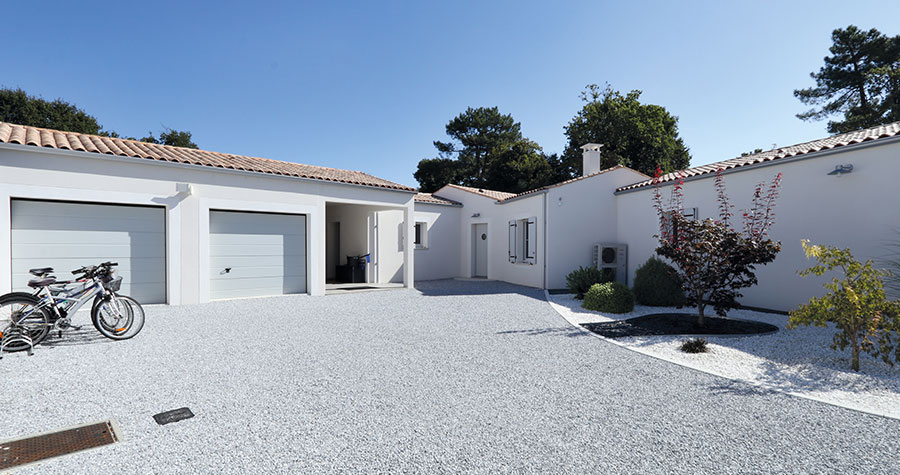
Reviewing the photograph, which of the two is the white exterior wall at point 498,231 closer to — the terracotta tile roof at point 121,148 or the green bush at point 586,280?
the green bush at point 586,280

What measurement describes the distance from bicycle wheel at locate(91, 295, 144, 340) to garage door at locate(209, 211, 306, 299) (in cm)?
331

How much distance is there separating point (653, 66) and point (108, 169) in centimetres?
1448

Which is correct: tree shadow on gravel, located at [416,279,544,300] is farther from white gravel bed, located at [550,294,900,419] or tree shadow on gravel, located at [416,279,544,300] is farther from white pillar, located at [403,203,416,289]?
white gravel bed, located at [550,294,900,419]

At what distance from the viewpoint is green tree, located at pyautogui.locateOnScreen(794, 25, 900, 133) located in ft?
65.8

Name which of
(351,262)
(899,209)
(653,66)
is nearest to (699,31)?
(653,66)

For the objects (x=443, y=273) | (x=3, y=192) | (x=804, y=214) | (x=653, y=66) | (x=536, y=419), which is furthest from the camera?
(x=443, y=273)

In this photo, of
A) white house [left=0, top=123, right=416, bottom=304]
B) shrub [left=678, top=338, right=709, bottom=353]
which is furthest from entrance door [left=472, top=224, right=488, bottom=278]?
shrub [left=678, top=338, right=709, bottom=353]

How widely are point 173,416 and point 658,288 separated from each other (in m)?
8.77

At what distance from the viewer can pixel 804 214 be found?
754 centimetres

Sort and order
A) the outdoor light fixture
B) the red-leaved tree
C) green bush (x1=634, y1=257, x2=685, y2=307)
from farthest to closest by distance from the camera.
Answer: green bush (x1=634, y1=257, x2=685, y2=307), the outdoor light fixture, the red-leaved tree

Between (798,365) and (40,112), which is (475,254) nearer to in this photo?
(798,365)

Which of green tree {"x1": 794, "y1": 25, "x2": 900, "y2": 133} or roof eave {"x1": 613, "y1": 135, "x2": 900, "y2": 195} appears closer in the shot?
roof eave {"x1": 613, "y1": 135, "x2": 900, "y2": 195}

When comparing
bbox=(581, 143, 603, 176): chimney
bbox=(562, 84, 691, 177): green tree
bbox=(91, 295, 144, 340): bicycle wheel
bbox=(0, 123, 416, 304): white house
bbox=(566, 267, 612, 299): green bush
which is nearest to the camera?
bbox=(91, 295, 144, 340): bicycle wheel

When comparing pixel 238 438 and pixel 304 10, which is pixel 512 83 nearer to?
pixel 304 10
